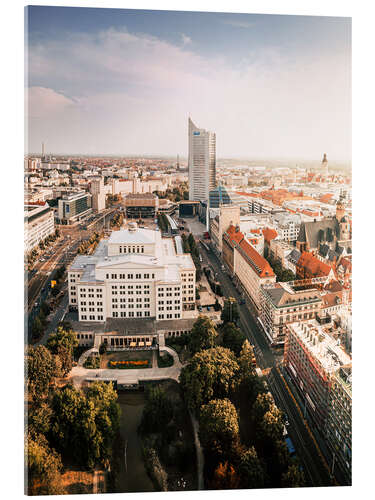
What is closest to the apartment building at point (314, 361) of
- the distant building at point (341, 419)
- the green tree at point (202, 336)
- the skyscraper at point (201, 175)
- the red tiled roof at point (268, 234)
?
the distant building at point (341, 419)

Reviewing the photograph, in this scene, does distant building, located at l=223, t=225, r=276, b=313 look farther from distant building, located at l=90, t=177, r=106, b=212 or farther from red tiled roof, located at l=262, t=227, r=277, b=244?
distant building, located at l=90, t=177, r=106, b=212

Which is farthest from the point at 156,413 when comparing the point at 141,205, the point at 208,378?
the point at 141,205

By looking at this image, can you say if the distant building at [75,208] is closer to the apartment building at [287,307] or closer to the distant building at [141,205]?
the distant building at [141,205]

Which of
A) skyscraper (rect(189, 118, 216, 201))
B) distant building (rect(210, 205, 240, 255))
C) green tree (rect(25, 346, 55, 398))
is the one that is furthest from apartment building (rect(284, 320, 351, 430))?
skyscraper (rect(189, 118, 216, 201))

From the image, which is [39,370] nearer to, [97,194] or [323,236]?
[97,194]

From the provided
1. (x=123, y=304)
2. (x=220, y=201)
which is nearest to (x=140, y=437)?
(x=123, y=304)
